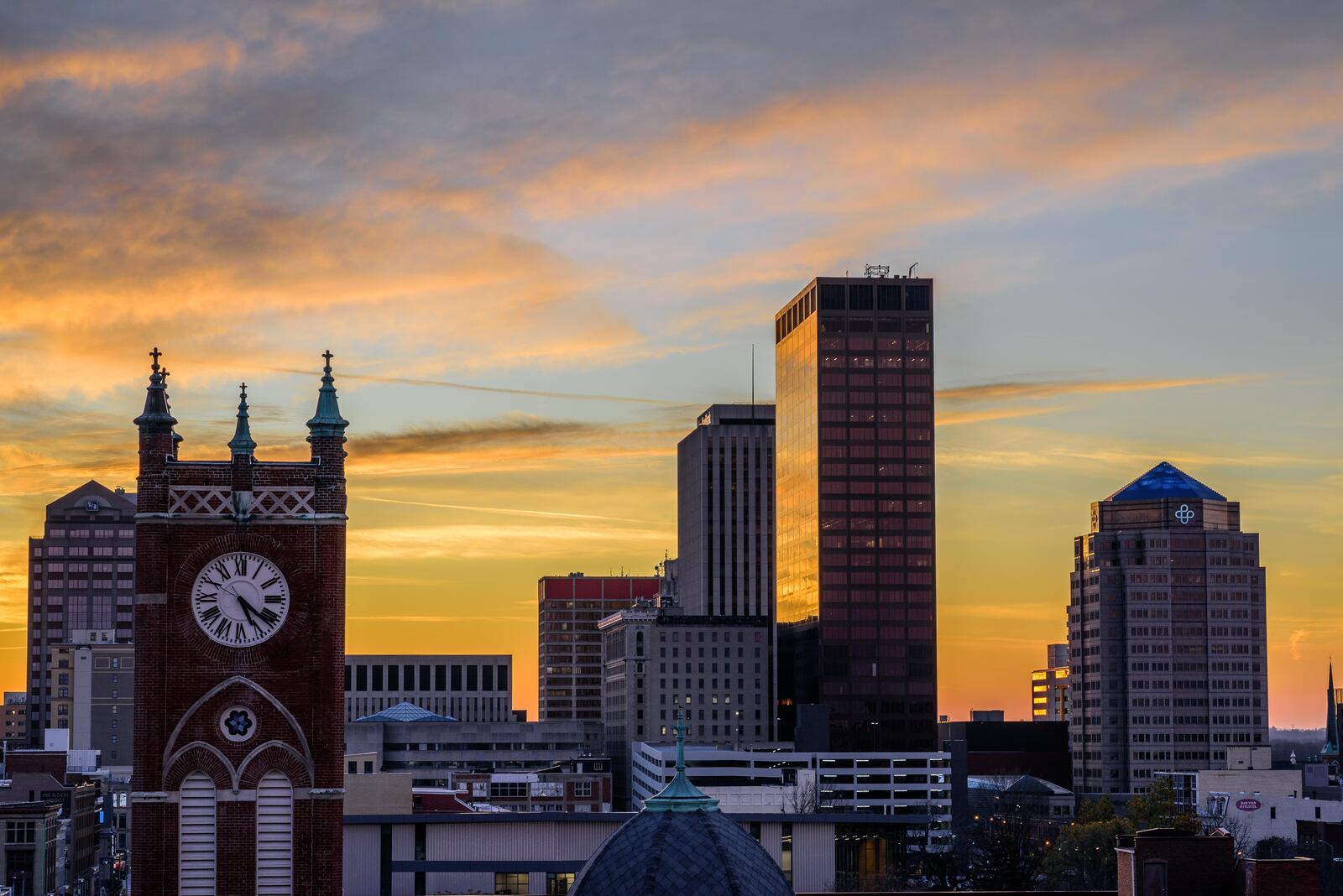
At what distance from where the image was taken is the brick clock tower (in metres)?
65.4

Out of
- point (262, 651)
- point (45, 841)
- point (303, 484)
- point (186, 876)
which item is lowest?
point (45, 841)

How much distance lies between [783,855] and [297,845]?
301 ft

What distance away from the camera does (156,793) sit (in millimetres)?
65438

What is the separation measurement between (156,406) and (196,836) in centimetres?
1403

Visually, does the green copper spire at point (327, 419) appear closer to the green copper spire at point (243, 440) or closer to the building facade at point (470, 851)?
the green copper spire at point (243, 440)

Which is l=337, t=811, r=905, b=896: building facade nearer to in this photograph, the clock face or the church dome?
the clock face

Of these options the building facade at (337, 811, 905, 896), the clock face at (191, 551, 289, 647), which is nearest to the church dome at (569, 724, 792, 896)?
the clock face at (191, 551, 289, 647)

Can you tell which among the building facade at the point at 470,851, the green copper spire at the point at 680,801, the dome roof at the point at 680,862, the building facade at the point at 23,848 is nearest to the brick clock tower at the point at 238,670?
the dome roof at the point at 680,862

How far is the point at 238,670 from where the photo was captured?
218 ft

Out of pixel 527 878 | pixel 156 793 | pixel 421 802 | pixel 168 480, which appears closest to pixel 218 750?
pixel 156 793

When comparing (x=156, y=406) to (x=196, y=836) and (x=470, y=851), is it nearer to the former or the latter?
(x=196, y=836)

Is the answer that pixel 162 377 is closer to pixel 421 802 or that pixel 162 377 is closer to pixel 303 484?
pixel 303 484

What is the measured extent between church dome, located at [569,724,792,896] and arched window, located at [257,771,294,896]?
917 centimetres

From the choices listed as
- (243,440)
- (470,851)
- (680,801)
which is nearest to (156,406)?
(243,440)
